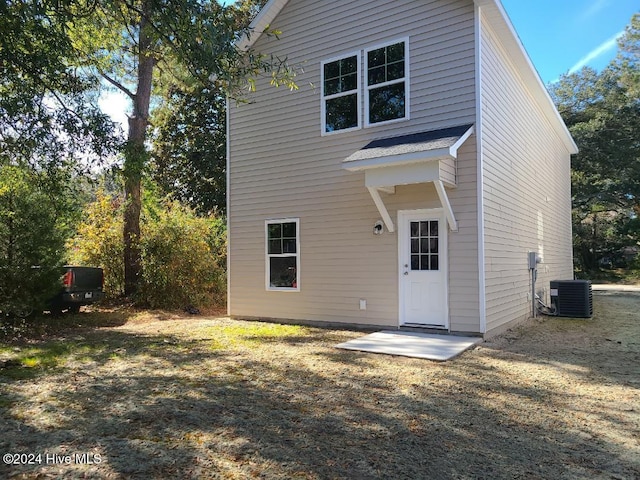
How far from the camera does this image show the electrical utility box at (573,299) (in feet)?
31.0

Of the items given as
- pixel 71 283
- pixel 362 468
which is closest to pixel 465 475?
pixel 362 468

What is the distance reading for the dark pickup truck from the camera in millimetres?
8742

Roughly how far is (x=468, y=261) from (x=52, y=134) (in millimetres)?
6176

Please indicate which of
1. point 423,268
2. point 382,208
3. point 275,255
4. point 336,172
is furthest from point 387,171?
point 275,255

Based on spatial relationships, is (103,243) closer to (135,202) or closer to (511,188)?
(135,202)

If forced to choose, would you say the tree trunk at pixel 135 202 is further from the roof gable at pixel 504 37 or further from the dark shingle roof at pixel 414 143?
the dark shingle roof at pixel 414 143

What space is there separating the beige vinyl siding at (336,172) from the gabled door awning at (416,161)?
227 mm

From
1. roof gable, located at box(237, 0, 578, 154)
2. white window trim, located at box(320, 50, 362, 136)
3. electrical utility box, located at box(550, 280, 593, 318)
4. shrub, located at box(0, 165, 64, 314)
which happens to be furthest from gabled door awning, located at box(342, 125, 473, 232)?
shrub, located at box(0, 165, 64, 314)

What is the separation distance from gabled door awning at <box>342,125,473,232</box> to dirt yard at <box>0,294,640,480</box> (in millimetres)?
2433

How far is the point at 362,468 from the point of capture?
269 cm

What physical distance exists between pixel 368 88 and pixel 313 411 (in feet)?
19.2

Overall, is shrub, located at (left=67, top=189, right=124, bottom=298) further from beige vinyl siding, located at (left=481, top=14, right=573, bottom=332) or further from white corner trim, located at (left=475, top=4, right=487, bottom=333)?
beige vinyl siding, located at (left=481, top=14, right=573, bottom=332)

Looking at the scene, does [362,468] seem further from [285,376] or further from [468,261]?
[468,261]

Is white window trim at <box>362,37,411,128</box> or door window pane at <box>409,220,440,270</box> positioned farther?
white window trim at <box>362,37,411,128</box>
